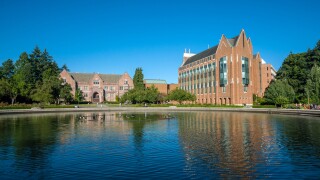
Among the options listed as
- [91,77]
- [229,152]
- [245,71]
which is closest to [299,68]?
[245,71]

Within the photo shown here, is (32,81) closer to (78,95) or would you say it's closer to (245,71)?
(78,95)

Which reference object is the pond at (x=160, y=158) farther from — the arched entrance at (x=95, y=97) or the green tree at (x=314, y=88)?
the arched entrance at (x=95, y=97)

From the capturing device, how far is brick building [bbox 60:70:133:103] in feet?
383

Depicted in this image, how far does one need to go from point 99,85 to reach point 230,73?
55005 mm

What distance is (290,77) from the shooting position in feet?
268

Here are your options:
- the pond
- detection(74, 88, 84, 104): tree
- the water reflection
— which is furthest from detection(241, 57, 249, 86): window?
the pond

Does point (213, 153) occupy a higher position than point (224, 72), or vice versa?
point (224, 72)

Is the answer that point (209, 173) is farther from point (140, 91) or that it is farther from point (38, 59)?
point (38, 59)

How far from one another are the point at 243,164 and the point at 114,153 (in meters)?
6.85

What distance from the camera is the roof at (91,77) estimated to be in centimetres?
11936

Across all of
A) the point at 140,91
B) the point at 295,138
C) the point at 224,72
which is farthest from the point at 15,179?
the point at 224,72

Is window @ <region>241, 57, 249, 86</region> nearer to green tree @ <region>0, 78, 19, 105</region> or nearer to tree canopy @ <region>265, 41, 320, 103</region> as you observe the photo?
tree canopy @ <region>265, 41, 320, 103</region>

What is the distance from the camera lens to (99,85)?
118312mm

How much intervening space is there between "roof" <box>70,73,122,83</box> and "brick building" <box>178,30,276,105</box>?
3742 centimetres
